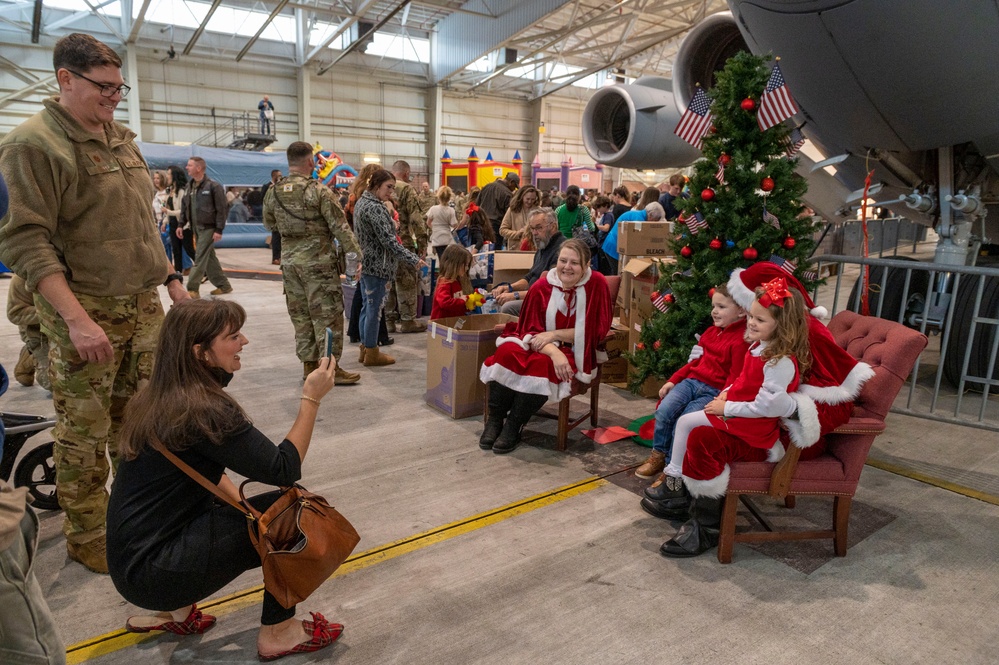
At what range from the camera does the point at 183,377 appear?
1856 millimetres

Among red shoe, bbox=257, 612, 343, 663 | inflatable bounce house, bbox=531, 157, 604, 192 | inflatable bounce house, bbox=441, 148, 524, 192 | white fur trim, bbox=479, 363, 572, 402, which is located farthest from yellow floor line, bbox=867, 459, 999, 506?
inflatable bounce house, bbox=531, 157, 604, 192

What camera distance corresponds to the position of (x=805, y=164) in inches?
225

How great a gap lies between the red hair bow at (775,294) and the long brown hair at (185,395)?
2.02 m

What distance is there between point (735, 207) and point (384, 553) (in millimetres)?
2754

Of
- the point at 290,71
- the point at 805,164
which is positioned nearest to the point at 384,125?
the point at 290,71

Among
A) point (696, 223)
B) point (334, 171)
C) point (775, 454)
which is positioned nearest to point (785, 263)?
point (696, 223)

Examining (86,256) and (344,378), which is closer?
(86,256)

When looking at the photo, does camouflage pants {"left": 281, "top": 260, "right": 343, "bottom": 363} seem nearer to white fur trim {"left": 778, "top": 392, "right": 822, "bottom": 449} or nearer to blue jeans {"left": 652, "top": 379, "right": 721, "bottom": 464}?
blue jeans {"left": 652, "top": 379, "right": 721, "bottom": 464}

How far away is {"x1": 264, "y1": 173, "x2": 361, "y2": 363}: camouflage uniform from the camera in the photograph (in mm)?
4668

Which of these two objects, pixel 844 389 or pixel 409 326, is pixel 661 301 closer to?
pixel 844 389

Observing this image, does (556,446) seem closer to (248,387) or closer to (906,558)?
(906,558)

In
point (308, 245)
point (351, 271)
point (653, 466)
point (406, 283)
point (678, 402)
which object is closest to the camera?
point (678, 402)

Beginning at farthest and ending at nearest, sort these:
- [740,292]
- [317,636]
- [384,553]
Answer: [740,292]
[384,553]
[317,636]

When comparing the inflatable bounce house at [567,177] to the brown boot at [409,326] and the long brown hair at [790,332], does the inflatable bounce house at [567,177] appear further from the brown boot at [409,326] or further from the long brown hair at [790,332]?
the long brown hair at [790,332]
